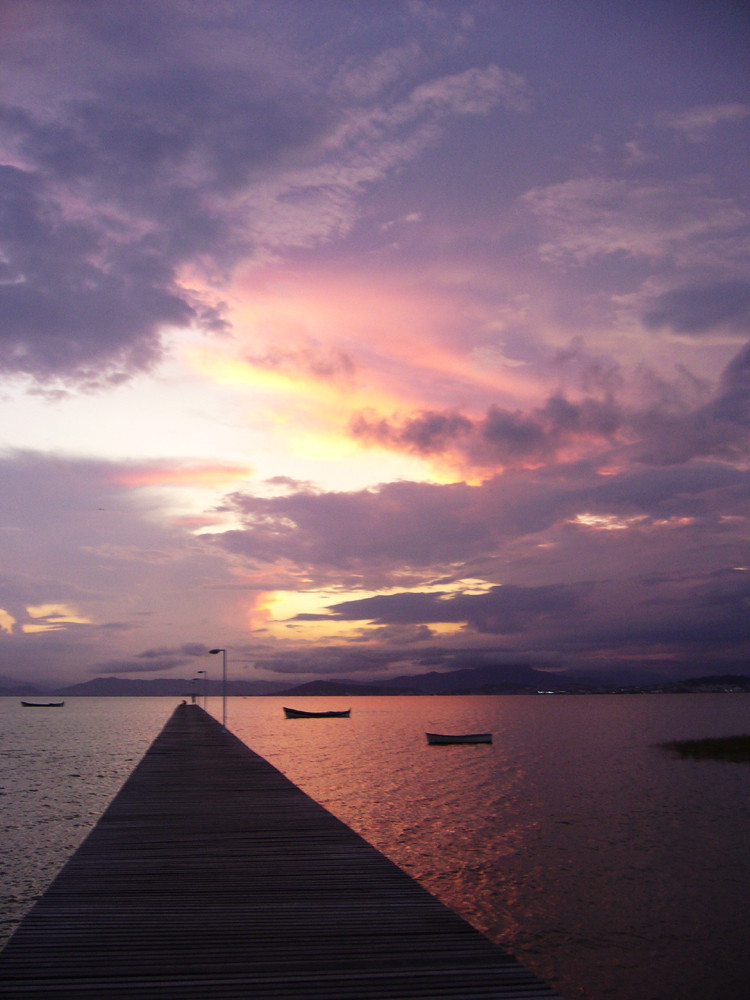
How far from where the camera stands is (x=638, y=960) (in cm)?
1641

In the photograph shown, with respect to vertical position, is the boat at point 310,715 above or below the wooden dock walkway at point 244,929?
below

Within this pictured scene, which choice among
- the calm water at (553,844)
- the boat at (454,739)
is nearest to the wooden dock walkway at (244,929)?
the calm water at (553,844)

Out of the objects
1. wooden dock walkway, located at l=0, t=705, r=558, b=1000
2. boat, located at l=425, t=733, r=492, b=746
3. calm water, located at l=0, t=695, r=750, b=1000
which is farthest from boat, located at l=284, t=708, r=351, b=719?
wooden dock walkway, located at l=0, t=705, r=558, b=1000

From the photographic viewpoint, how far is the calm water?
54.5 feet

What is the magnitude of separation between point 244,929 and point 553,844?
23.4 meters

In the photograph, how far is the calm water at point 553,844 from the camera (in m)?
16.6

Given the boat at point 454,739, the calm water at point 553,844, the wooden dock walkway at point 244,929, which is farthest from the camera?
the boat at point 454,739

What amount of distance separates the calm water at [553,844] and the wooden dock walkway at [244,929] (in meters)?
6.31

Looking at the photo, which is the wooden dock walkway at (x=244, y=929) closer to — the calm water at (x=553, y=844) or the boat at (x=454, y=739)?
the calm water at (x=553, y=844)

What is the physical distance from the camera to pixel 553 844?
93.0 ft

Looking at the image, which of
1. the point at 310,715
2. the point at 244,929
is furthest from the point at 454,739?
the point at 310,715

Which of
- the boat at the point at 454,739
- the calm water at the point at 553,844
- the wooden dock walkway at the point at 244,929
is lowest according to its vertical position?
the boat at the point at 454,739

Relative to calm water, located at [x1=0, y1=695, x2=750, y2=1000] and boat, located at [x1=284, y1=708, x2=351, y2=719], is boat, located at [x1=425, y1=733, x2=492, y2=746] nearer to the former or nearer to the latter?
calm water, located at [x1=0, y1=695, x2=750, y2=1000]

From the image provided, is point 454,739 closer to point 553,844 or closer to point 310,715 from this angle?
point 553,844
